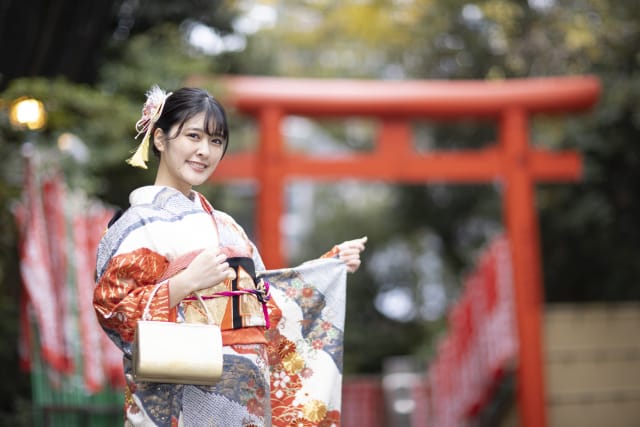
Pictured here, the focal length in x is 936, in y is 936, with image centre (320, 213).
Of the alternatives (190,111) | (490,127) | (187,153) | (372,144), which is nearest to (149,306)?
(187,153)

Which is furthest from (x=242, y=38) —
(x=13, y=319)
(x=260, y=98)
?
(x=13, y=319)

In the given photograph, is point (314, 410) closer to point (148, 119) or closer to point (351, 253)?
point (351, 253)

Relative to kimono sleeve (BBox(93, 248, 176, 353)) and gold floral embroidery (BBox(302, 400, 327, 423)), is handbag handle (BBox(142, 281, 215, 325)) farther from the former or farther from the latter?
gold floral embroidery (BBox(302, 400, 327, 423))

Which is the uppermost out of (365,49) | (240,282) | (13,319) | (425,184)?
(365,49)

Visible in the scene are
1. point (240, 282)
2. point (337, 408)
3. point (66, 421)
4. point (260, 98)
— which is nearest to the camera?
point (240, 282)

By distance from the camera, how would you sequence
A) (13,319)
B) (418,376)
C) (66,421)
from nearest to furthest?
(66,421) < (13,319) < (418,376)

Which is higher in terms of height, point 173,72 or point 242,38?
point 242,38

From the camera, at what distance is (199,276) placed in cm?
245

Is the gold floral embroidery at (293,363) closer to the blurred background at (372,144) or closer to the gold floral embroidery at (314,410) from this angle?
the gold floral embroidery at (314,410)

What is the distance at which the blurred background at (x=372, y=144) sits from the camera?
6.04 meters

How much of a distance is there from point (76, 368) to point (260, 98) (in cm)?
387

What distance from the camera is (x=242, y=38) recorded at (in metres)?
10.6

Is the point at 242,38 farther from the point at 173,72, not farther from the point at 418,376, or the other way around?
the point at 418,376

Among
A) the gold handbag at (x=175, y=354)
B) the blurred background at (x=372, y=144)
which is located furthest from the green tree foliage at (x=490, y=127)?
the gold handbag at (x=175, y=354)
